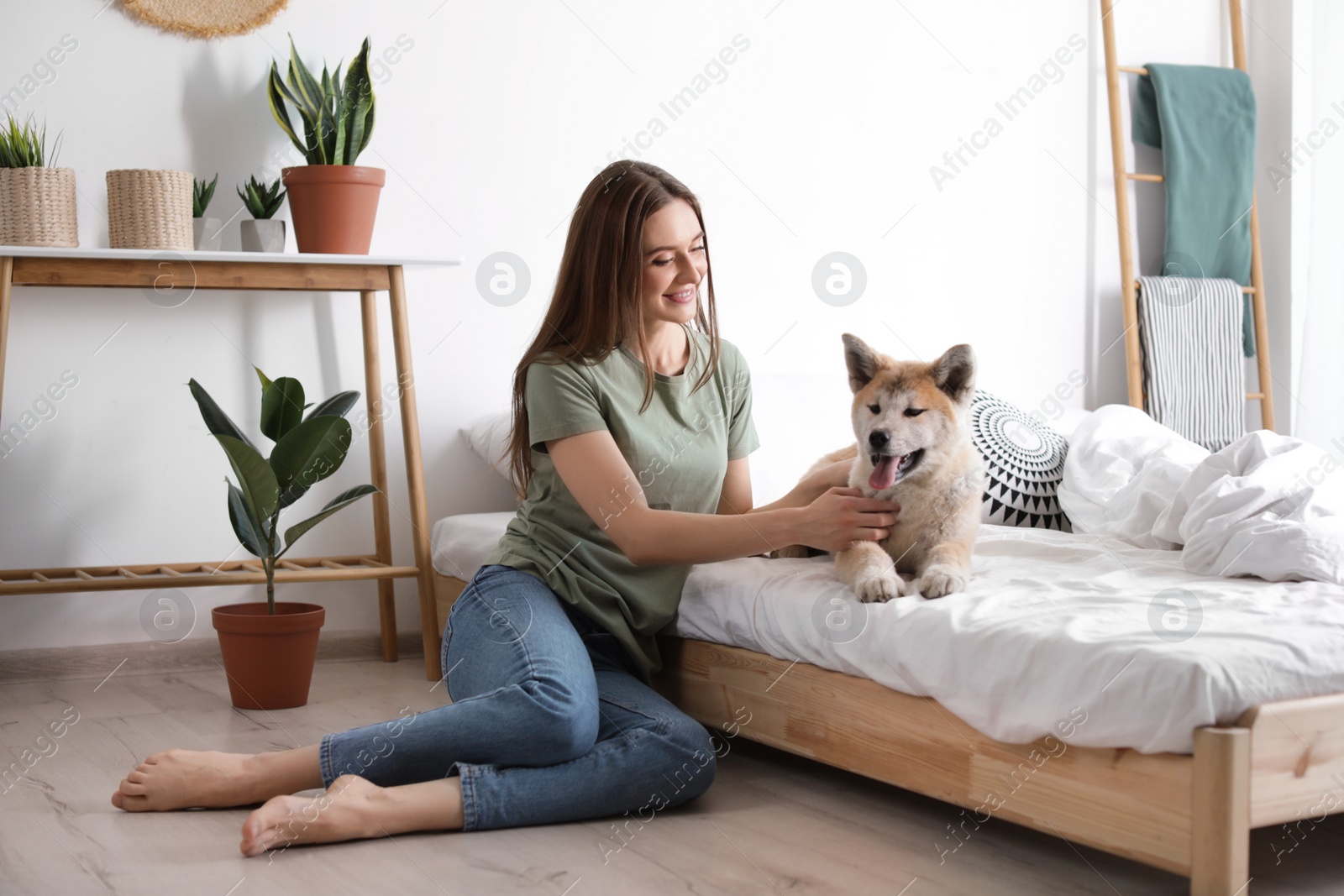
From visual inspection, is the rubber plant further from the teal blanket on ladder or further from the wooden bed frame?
the teal blanket on ladder

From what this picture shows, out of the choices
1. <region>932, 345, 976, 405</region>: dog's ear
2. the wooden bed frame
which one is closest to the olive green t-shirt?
the wooden bed frame

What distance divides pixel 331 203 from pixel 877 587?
149 cm

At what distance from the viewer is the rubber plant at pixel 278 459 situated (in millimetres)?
2189

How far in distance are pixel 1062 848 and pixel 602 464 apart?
802 mm

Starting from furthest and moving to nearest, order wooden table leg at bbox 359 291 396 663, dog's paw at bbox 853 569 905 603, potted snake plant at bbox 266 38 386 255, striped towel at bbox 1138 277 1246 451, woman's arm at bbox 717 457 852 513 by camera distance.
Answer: striped towel at bbox 1138 277 1246 451, wooden table leg at bbox 359 291 396 663, potted snake plant at bbox 266 38 386 255, woman's arm at bbox 717 457 852 513, dog's paw at bbox 853 569 905 603

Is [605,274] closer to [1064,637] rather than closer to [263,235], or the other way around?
[1064,637]

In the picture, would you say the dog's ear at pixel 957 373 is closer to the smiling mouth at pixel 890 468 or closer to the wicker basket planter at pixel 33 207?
the smiling mouth at pixel 890 468

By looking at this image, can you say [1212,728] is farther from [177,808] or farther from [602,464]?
[177,808]

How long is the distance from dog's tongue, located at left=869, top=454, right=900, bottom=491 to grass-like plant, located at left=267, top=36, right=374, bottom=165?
1413mm

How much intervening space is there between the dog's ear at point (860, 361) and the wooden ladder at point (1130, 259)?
2067 millimetres

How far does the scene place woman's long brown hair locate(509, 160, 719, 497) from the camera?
1.76 meters

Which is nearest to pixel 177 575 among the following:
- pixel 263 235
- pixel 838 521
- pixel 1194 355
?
pixel 263 235

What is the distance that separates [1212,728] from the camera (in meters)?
1.20

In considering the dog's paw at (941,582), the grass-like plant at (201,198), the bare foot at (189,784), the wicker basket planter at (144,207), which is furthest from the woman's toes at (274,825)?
the grass-like plant at (201,198)
